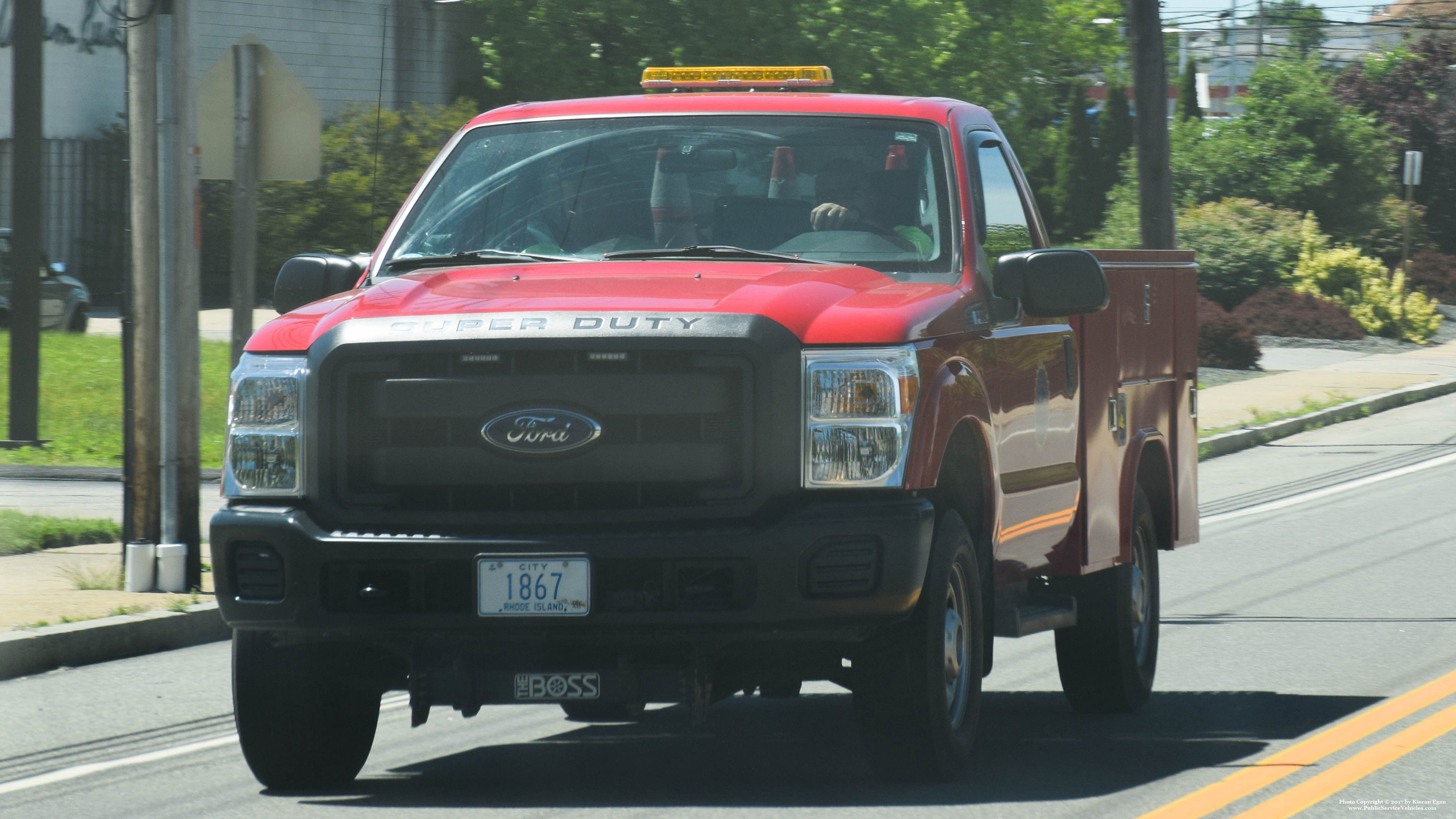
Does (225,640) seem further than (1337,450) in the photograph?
No

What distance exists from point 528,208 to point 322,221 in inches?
873

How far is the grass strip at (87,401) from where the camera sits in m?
17.3

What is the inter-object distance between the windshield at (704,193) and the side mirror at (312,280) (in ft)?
0.54

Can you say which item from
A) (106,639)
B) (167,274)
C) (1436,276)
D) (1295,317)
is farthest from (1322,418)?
(1436,276)

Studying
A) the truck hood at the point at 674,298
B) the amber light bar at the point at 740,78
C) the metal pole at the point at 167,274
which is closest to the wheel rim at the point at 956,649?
the truck hood at the point at 674,298

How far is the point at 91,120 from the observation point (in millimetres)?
33125

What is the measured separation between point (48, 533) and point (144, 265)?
2.44 meters

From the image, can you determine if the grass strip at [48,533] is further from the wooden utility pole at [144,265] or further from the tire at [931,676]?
the tire at [931,676]

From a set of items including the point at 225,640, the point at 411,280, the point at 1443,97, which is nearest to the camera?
the point at 411,280

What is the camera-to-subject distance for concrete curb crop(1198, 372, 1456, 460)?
20.4 metres

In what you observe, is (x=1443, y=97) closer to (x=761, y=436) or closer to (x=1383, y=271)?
(x=1383, y=271)

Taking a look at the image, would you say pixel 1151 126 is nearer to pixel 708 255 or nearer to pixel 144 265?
pixel 144 265

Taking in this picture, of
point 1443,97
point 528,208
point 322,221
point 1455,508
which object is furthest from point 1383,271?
point 528,208

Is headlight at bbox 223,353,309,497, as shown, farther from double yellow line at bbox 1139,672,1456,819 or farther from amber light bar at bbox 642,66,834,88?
double yellow line at bbox 1139,672,1456,819
